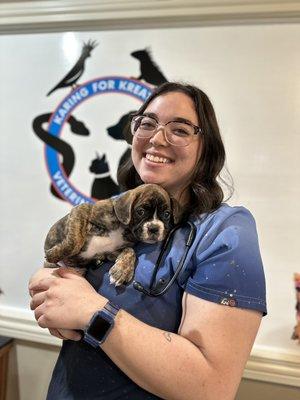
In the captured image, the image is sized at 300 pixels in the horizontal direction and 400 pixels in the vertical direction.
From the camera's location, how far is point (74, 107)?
6.20 ft

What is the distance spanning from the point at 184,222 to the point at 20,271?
1.40 metres

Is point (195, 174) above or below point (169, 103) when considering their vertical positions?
below

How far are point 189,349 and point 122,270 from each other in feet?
0.75

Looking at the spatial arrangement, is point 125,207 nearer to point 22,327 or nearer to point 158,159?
point 158,159

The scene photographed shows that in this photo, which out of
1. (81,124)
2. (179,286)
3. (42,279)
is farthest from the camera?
(81,124)

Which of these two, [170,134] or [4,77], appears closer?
[170,134]

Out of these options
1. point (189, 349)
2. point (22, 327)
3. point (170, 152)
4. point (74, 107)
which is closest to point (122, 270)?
point (189, 349)

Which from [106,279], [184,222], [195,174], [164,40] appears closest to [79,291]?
[106,279]

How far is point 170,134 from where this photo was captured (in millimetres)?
966

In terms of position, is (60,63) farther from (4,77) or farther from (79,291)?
(79,291)

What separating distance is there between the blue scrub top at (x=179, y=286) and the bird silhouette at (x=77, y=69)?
1274 mm

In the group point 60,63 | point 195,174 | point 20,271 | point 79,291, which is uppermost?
point 60,63

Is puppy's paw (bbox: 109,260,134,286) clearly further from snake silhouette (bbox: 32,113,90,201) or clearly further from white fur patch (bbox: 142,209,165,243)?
snake silhouette (bbox: 32,113,90,201)

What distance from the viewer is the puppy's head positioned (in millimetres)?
935
